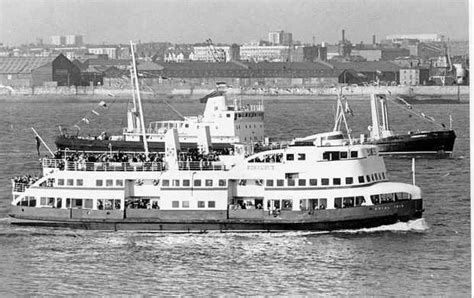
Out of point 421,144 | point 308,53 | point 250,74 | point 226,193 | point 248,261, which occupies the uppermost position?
point 308,53

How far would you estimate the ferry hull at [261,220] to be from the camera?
3719cm

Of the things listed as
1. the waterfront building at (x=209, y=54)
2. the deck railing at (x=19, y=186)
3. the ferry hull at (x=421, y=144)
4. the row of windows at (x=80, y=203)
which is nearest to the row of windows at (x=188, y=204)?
the row of windows at (x=80, y=203)

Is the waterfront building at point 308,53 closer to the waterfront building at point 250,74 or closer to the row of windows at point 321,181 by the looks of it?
the waterfront building at point 250,74

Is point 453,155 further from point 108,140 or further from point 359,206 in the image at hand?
point 359,206

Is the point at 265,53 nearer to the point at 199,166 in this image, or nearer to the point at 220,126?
the point at 220,126

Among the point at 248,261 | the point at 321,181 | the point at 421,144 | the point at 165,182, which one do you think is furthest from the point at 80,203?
the point at 421,144

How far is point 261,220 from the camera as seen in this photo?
37406 millimetres

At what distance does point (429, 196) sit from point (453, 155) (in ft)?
60.0

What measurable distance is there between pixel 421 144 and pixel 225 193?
28.2m

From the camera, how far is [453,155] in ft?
210

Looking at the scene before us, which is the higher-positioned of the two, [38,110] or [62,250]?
[38,110]

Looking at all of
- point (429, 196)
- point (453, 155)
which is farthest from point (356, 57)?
point (429, 196)

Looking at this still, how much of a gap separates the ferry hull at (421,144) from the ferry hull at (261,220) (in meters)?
26.0

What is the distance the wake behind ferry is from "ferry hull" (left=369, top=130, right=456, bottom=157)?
24.9m
